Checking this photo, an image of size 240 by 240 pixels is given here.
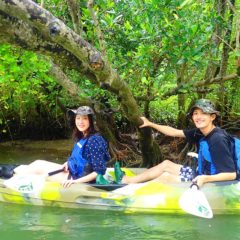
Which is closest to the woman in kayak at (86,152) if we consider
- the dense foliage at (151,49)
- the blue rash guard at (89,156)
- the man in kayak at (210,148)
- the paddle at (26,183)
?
the blue rash guard at (89,156)

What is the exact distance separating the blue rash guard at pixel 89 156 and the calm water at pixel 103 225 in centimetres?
42

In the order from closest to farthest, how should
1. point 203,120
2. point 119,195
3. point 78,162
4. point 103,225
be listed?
point 103,225, point 203,120, point 119,195, point 78,162

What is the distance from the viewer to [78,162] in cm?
462

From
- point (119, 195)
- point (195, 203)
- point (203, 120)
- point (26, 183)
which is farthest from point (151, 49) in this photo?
point (26, 183)

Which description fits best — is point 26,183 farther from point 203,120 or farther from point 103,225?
point 203,120

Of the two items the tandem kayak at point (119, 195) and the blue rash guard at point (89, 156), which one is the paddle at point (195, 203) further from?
the blue rash guard at point (89, 156)

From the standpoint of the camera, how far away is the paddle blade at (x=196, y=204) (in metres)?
4.00

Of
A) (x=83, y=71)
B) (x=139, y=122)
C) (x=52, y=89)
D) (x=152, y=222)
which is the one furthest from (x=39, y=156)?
(x=152, y=222)

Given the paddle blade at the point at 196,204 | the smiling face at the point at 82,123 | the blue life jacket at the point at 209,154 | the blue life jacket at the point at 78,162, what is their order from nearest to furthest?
the paddle blade at the point at 196,204
the blue life jacket at the point at 209,154
the smiling face at the point at 82,123
the blue life jacket at the point at 78,162

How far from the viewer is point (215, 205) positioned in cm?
422

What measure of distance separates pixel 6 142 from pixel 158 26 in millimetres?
5766

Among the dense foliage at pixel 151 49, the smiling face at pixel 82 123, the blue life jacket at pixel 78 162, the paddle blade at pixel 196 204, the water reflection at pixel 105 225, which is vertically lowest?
the water reflection at pixel 105 225

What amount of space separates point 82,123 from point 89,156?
0.34 m

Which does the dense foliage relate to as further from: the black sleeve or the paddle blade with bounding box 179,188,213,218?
the paddle blade with bounding box 179,188,213,218
